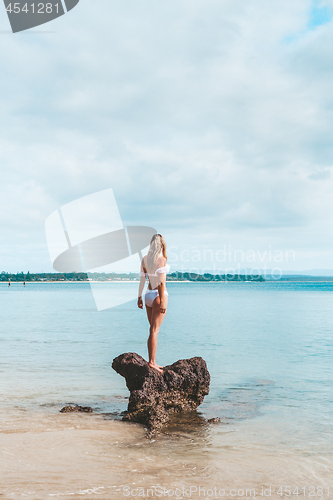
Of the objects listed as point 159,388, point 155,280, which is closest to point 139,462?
point 159,388

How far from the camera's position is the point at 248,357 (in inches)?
605

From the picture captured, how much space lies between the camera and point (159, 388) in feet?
23.6

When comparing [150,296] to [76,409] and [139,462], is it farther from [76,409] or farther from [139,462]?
[139,462]

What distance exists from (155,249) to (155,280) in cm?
57

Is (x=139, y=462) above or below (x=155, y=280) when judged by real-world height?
below

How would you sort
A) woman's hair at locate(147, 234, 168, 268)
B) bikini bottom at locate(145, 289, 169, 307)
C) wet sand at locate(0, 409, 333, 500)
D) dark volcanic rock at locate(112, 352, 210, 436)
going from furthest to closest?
bikini bottom at locate(145, 289, 169, 307)
woman's hair at locate(147, 234, 168, 268)
dark volcanic rock at locate(112, 352, 210, 436)
wet sand at locate(0, 409, 333, 500)

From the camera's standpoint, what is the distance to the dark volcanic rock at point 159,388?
22.6 feet

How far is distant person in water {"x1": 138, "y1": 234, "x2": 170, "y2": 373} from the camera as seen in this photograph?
281 inches

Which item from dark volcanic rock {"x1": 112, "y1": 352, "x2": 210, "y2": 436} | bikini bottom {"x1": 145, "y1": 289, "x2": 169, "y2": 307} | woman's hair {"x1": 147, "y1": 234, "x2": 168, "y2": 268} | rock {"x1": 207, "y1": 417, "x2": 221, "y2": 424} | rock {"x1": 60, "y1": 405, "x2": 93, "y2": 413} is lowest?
rock {"x1": 207, "y1": 417, "x2": 221, "y2": 424}

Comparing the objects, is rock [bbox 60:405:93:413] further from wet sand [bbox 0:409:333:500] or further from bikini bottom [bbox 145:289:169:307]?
bikini bottom [bbox 145:289:169:307]

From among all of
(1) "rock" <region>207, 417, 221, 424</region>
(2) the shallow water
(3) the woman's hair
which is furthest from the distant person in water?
(2) the shallow water

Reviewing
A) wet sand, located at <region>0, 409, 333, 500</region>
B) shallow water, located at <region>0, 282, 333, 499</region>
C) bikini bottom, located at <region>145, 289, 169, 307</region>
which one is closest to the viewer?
wet sand, located at <region>0, 409, 333, 500</region>

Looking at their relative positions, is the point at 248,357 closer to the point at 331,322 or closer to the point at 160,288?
the point at 160,288

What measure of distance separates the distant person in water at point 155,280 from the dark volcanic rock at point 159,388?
0.27m
